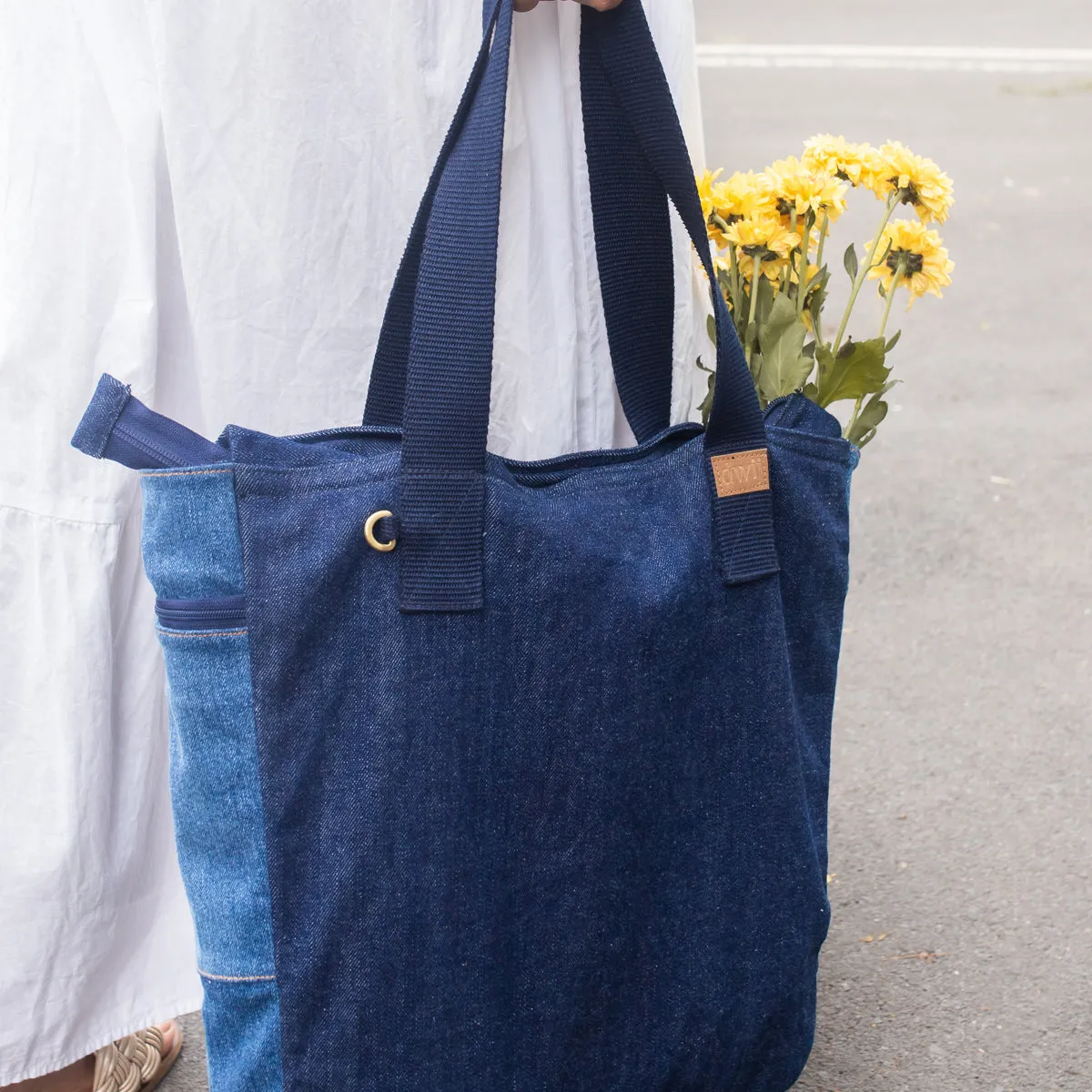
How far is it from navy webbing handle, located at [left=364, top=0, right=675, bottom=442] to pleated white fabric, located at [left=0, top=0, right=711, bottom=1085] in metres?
0.05

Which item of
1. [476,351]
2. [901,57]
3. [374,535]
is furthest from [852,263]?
[901,57]

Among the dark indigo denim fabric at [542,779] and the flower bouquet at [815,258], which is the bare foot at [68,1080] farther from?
the flower bouquet at [815,258]

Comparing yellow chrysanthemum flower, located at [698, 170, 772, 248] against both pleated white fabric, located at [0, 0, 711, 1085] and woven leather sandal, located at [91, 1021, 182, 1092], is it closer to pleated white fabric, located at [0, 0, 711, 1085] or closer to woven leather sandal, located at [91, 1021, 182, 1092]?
pleated white fabric, located at [0, 0, 711, 1085]

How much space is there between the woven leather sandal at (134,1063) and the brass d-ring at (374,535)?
3.17 feet

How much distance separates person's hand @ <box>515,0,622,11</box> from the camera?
130 centimetres

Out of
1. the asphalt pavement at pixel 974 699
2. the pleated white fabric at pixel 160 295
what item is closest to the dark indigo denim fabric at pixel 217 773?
the pleated white fabric at pixel 160 295

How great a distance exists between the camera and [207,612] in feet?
3.79

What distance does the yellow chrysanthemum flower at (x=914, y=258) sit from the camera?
1.60 m

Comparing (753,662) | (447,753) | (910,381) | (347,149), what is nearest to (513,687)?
(447,753)

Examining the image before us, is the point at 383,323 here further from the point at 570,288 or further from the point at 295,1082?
the point at 295,1082

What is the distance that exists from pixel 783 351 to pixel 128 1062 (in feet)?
4.24

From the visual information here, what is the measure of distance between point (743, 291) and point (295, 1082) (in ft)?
3.32

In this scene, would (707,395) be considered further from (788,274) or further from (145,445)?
(145,445)

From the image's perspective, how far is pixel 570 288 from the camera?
57.2 inches
